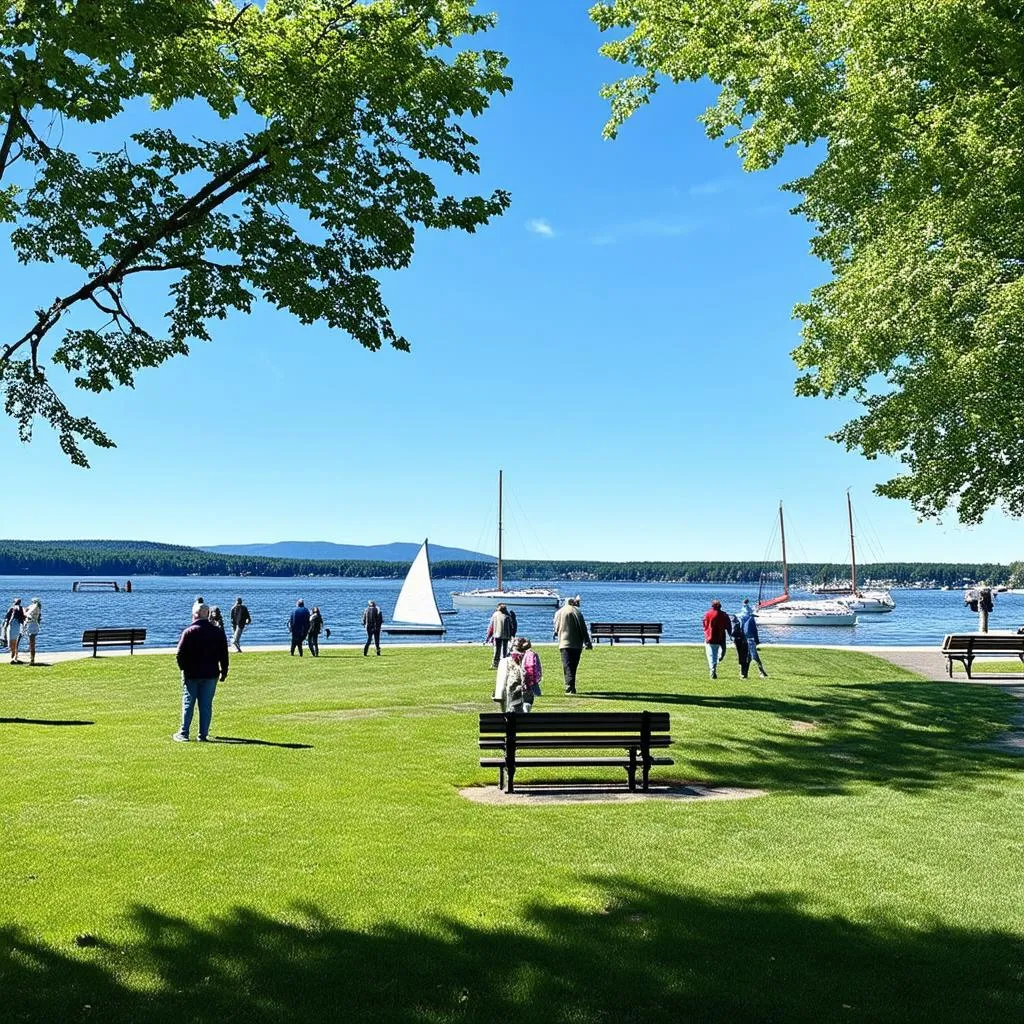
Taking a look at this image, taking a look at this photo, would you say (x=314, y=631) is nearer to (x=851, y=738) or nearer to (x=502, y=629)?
(x=502, y=629)

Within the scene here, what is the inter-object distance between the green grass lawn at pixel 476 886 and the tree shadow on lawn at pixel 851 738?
0.35ft

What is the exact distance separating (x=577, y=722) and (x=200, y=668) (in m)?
5.67

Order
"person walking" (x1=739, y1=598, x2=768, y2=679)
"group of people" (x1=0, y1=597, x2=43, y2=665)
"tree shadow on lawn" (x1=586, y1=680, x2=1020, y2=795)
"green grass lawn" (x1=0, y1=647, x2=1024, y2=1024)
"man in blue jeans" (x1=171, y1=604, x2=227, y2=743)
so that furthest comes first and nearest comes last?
"group of people" (x1=0, y1=597, x2=43, y2=665) → "person walking" (x1=739, y1=598, x2=768, y2=679) → "man in blue jeans" (x1=171, y1=604, x2=227, y2=743) → "tree shadow on lawn" (x1=586, y1=680, x2=1020, y2=795) → "green grass lawn" (x1=0, y1=647, x2=1024, y2=1024)

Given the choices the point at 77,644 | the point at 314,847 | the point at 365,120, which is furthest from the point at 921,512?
the point at 77,644

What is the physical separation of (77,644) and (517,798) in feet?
166

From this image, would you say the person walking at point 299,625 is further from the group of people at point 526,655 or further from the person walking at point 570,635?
the person walking at point 570,635

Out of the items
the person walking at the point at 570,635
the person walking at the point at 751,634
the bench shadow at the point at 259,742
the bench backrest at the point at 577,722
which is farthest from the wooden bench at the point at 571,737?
the person walking at the point at 751,634

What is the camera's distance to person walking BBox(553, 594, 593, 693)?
18.0 metres

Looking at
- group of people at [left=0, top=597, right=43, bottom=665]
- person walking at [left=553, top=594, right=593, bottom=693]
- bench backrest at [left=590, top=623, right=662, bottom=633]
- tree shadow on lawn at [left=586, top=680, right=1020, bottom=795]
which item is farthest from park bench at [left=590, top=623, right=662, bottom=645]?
group of people at [left=0, top=597, right=43, bottom=665]

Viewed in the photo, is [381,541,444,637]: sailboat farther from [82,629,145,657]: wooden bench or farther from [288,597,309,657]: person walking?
[288,597,309,657]: person walking

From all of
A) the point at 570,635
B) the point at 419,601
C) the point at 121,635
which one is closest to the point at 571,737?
the point at 570,635

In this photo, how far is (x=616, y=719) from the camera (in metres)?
11.0

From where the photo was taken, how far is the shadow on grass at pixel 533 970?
4973 millimetres

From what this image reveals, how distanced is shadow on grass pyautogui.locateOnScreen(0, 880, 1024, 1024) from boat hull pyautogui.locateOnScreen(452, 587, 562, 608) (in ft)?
371
